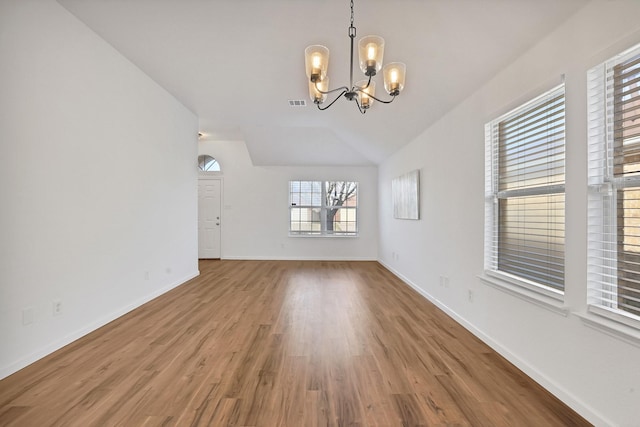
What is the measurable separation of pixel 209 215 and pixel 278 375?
6.18 m

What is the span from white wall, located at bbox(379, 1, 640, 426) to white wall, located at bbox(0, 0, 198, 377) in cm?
357

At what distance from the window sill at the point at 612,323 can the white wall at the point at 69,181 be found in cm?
361

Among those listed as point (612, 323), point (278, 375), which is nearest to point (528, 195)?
point (612, 323)

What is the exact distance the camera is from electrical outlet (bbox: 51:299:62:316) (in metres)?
2.44

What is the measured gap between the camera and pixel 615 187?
161cm

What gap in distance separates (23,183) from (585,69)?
372cm

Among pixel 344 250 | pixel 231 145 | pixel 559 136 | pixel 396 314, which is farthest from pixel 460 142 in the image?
pixel 231 145

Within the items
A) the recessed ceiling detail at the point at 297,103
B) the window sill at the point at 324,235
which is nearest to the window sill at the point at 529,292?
the recessed ceiling detail at the point at 297,103

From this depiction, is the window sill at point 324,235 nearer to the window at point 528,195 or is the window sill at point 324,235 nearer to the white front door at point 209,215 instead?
the white front door at point 209,215

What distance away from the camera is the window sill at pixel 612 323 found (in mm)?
1438

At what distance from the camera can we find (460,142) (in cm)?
322

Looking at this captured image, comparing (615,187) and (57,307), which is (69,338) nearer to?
(57,307)

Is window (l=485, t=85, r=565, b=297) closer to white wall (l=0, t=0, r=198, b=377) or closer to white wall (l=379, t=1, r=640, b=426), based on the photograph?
white wall (l=379, t=1, r=640, b=426)

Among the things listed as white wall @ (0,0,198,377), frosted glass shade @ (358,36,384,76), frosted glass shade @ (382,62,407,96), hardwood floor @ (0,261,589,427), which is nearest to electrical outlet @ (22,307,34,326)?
white wall @ (0,0,198,377)
